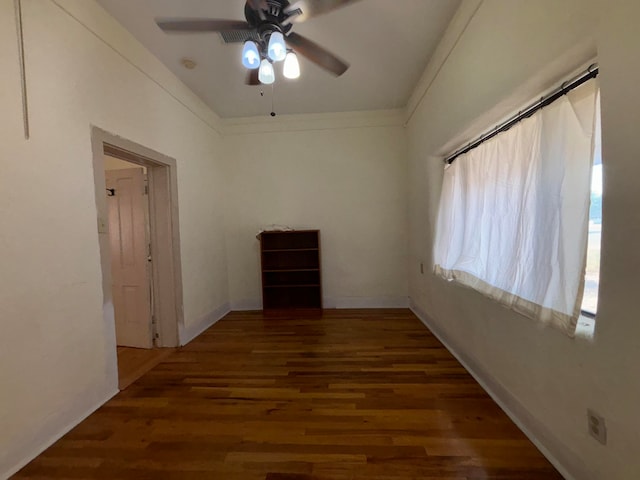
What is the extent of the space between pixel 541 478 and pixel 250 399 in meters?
1.75

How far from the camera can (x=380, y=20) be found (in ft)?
7.66

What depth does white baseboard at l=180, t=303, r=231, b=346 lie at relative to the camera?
3.17 meters

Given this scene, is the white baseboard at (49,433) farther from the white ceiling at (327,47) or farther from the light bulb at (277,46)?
the white ceiling at (327,47)

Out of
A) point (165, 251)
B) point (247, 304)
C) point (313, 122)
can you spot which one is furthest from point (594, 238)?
point (247, 304)

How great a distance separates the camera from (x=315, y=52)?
2066 millimetres

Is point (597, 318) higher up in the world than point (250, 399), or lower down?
higher up

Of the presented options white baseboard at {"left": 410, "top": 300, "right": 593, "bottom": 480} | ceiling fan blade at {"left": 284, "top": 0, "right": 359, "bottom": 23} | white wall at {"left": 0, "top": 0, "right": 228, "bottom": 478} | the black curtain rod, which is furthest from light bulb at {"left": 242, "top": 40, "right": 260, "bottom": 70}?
white baseboard at {"left": 410, "top": 300, "right": 593, "bottom": 480}

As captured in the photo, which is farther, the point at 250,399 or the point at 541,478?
the point at 250,399

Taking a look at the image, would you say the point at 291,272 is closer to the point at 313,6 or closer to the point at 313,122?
the point at 313,122

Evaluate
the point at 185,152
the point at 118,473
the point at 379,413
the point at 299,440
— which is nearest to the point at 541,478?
the point at 379,413

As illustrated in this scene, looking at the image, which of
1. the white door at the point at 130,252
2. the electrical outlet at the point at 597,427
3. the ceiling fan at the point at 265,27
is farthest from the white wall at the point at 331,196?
the electrical outlet at the point at 597,427

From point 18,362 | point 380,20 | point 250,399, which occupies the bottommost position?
point 250,399

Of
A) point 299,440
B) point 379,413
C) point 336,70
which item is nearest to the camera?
point 299,440

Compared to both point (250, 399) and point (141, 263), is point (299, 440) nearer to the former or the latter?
point (250, 399)
